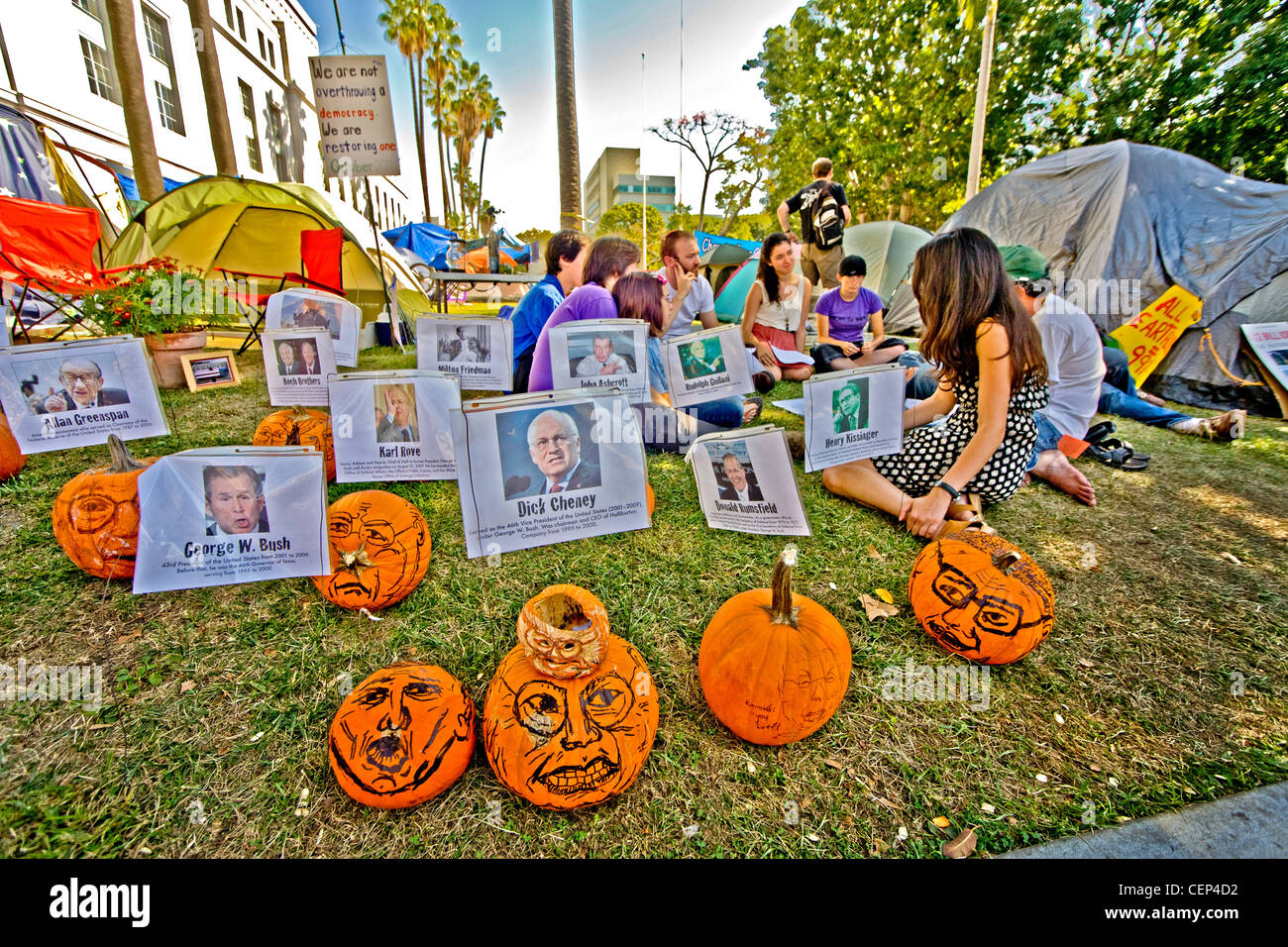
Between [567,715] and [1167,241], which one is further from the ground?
[1167,241]

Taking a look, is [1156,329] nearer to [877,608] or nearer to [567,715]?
[877,608]

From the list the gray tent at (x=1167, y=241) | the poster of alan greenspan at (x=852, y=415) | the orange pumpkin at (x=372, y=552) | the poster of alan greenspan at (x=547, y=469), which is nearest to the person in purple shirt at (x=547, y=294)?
the orange pumpkin at (x=372, y=552)

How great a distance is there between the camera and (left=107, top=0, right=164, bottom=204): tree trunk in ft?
23.6

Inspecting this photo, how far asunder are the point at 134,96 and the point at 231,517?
10363 mm

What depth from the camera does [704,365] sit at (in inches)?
112

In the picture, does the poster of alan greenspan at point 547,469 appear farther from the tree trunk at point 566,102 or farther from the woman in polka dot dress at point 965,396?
the tree trunk at point 566,102

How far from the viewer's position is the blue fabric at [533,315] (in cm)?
388

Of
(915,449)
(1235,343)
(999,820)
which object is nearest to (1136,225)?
(1235,343)

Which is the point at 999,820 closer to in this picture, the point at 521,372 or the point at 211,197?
the point at 521,372

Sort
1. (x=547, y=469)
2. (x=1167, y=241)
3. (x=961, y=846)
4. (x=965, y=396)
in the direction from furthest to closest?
1. (x=1167, y=241)
2. (x=965, y=396)
3. (x=547, y=469)
4. (x=961, y=846)

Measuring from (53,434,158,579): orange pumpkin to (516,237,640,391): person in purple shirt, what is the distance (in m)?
1.67

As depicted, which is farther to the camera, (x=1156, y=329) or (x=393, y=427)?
(x=1156, y=329)

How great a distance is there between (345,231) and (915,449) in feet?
27.8

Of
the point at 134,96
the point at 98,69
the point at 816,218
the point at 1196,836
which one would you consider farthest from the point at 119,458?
the point at 98,69
